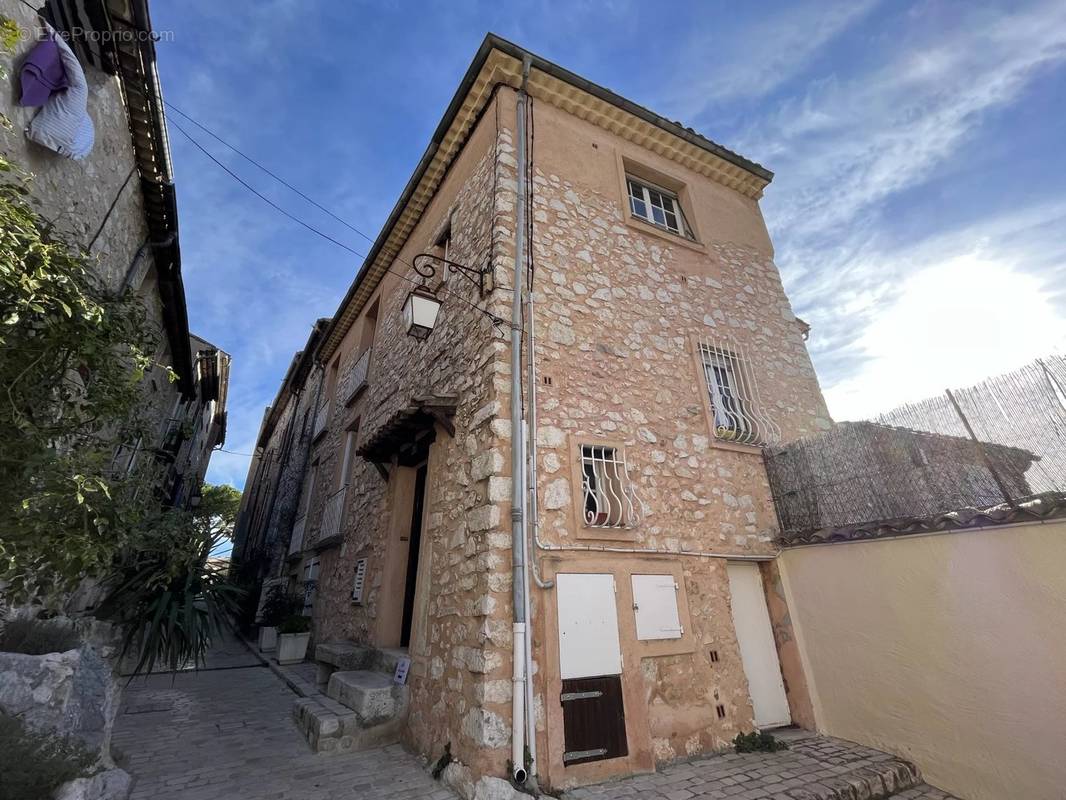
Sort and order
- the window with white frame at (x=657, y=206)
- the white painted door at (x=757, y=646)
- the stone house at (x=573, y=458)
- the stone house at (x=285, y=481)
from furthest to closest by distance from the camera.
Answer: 1. the stone house at (x=285, y=481)
2. the window with white frame at (x=657, y=206)
3. the white painted door at (x=757, y=646)
4. the stone house at (x=573, y=458)

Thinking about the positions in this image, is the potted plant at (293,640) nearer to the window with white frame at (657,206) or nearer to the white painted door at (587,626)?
the white painted door at (587,626)

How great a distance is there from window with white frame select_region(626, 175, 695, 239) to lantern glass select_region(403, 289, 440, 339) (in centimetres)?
358

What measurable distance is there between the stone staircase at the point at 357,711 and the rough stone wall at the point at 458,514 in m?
0.25

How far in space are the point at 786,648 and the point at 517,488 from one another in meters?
3.66

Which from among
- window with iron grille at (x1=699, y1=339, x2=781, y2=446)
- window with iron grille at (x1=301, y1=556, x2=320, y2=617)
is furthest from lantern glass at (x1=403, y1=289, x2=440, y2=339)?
window with iron grille at (x1=301, y1=556, x2=320, y2=617)

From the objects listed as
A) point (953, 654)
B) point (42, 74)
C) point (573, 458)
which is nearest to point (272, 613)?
point (573, 458)

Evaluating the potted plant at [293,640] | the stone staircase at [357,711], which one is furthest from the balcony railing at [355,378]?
the stone staircase at [357,711]

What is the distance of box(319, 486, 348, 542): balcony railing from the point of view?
8.35 metres

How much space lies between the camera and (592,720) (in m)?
3.63

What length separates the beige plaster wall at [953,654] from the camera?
134 inches

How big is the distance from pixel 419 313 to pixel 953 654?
19.0 feet

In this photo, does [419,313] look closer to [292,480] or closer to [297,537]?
[297,537]

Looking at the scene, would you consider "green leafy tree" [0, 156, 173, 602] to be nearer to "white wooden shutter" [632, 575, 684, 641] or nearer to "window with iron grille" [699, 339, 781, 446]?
"white wooden shutter" [632, 575, 684, 641]

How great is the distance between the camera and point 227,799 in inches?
132
